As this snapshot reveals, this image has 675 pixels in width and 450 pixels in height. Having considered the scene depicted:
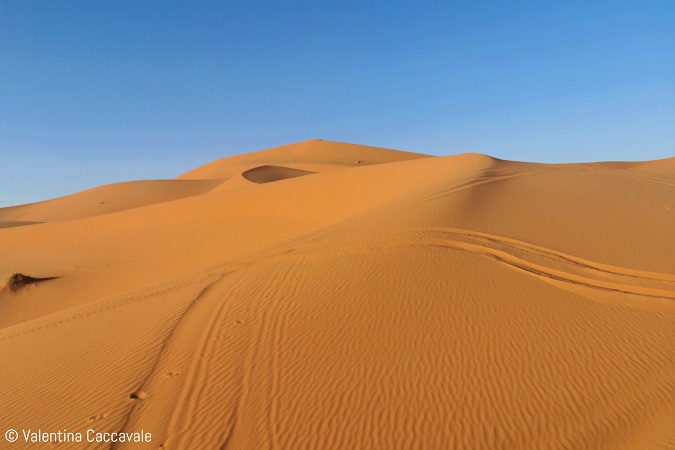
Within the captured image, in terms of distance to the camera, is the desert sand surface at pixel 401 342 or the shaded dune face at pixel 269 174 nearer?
the desert sand surface at pixel 401 342

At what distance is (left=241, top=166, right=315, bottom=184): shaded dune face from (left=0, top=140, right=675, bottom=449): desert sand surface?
3112 cm

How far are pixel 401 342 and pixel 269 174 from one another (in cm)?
4231

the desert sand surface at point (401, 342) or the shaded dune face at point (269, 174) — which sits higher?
the shaded dune face at point (269, 174)

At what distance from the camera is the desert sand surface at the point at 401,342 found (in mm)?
4535

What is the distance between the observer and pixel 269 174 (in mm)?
46688

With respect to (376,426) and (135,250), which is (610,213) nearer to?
(376,426)

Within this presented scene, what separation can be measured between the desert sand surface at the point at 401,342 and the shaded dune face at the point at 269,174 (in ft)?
102

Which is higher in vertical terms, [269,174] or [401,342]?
[269,174]

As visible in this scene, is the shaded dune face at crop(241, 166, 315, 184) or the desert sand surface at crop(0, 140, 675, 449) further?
the shaded dune face at crop(241, 166, 315, 184)

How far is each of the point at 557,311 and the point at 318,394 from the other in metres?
3.92

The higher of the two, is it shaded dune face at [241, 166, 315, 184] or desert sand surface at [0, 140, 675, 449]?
shaded dune face at [241, 166, 315, 184]

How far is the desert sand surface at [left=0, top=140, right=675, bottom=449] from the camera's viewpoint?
4535 mm

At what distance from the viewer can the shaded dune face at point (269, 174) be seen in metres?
42.5

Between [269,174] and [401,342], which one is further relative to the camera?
[269,174]
